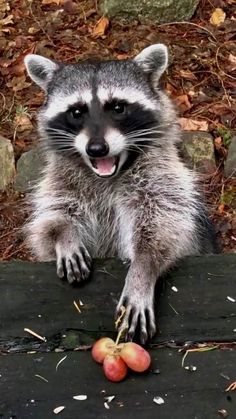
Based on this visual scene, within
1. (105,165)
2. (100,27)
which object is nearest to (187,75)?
(100,27)

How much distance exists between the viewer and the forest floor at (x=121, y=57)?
4523 millimetres

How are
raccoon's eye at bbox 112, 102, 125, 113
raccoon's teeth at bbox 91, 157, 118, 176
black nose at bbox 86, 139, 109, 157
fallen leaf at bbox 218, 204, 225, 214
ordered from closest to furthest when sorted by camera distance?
1. black nose at bbox 86, 139, 109, 157
2. raccoon's teeth at bbox 91, 157, 118, 176
3. raccoon's eye at bbox 112, 102, 125, 113
4. fallen leaf at bbox 218, 204, 225, 214

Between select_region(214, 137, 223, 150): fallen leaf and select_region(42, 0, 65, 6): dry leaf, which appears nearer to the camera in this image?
select_region(214, 137, 223, 150): fallen leaf

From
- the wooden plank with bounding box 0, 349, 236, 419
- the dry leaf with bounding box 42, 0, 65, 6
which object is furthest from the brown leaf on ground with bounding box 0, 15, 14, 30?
the wooden plank with bounding box 0, 349, 236, 419

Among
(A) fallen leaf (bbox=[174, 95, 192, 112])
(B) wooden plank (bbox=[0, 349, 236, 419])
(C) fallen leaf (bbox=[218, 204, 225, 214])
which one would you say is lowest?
(C) fallen leaf (bbox=[218, 204, 225, 214])

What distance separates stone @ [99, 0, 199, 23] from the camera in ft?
18.5

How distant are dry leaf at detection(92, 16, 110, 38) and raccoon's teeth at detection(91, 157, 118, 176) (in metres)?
3.02

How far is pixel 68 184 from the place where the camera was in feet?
9.56

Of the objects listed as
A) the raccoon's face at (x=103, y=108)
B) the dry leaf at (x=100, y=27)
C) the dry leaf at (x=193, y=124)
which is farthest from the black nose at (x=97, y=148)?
the dry leaf at (x=100, y=27)

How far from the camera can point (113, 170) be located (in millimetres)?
2709

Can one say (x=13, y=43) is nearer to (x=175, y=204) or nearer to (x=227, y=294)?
(x=175, y=204)

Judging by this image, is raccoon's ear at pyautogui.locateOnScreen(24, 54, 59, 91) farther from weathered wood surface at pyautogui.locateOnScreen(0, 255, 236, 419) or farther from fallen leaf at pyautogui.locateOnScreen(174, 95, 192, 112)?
fallen leaf at pyautogui.locateOnScreen(174, 95, 192, 112)

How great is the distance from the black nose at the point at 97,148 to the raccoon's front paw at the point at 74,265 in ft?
1.20

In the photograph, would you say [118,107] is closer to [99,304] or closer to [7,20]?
[99,304]
